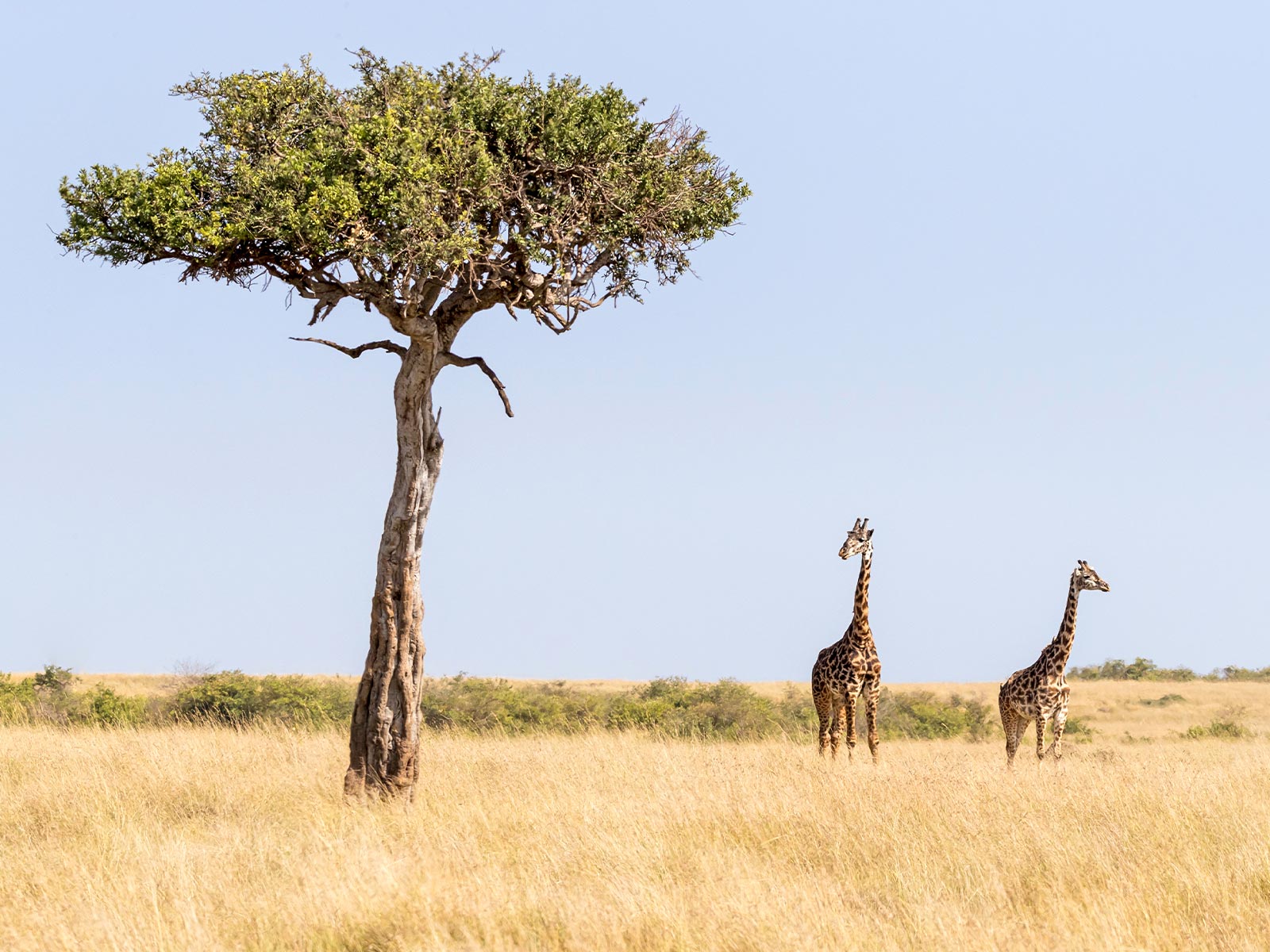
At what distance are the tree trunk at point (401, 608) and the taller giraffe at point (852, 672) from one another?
609 centimetres

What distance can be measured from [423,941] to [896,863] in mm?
3851

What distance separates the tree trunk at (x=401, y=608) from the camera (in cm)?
1316

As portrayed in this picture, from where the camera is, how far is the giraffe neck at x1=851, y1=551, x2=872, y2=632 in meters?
16.9

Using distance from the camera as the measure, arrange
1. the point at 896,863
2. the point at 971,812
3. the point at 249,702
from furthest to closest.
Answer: the point at 249,702 < the point at 971,812 < the point at 896,863

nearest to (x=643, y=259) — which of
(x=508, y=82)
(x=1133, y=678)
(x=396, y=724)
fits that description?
(x=508, y=82)

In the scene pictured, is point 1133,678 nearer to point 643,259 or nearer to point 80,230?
point 643,259

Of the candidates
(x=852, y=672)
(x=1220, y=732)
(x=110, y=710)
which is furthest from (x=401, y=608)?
(x=1220, y=732)

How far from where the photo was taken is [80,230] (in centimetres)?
1269

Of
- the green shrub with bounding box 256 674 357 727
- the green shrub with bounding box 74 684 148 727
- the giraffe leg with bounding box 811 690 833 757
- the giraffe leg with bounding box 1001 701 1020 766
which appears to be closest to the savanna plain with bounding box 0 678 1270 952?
the giraffe leg with bounding box 811 690 833 757

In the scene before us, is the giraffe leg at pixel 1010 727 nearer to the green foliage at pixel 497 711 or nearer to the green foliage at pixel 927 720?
the green foliage at pixel 497 711

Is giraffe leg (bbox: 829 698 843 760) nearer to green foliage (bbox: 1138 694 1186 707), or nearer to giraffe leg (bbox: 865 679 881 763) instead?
giraffe leg (bbox: 865 679 881 763)

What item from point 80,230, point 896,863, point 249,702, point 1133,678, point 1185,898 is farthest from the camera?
point 1133,678

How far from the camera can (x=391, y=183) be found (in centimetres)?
1209

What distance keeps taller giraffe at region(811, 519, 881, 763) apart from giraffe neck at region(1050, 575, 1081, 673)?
112 inches
